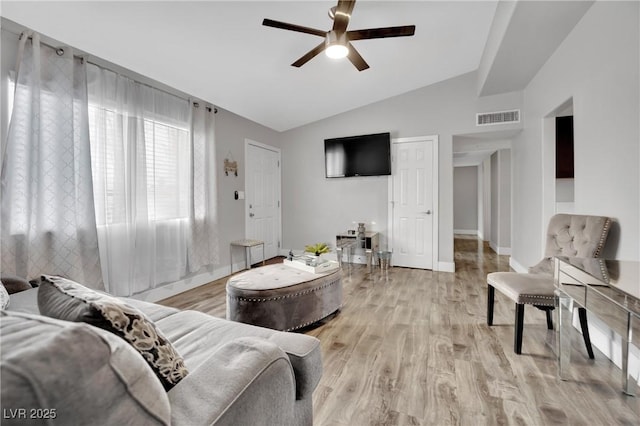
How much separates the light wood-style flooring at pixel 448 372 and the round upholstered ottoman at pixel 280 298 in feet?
0.71

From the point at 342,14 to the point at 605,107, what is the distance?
6.73 ft

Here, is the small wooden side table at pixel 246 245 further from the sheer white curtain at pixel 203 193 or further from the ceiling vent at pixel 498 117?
the ceiling vent at pixel 498 117

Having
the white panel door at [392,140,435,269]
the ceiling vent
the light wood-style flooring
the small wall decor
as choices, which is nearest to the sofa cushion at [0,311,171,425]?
the light wood-style flooring

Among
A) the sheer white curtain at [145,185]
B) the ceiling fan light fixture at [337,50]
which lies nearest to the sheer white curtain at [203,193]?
the sheer white curtain at [145,185]

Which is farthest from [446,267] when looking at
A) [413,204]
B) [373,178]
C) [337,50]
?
[337,50]

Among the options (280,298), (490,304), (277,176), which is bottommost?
(490,304)

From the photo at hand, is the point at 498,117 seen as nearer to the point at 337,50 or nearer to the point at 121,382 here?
the point at 337,50

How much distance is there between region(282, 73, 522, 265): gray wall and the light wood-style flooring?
78.4 inches

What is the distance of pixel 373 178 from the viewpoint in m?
4.85

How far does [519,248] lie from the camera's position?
4199 millimetres

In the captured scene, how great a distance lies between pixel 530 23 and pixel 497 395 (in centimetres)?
300

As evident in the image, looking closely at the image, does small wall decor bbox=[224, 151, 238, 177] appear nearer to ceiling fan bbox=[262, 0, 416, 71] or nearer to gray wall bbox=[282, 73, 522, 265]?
gray wall bbox=[282, 73, 522, 265]

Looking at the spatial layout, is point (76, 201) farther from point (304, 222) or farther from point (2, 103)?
point (304, 222)

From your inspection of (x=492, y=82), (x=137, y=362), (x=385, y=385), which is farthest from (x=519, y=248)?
(x=137, y=362)
